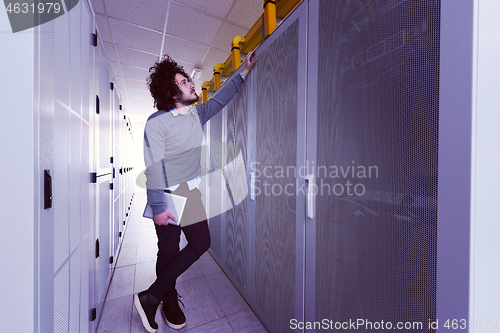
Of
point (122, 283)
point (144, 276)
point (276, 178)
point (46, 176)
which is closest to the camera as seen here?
point (46, 176)

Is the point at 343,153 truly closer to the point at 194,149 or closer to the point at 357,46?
the point at 357,46

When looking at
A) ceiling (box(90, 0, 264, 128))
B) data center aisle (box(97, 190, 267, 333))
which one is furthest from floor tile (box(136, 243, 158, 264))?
ceiling (box(90, 0, 264, 128))

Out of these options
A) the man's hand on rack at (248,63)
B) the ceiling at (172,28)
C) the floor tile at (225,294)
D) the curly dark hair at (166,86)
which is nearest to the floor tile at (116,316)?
the floor tile at (225,294)

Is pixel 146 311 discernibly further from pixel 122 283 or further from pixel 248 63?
pixel 248 63

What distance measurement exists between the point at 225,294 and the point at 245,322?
0.35m

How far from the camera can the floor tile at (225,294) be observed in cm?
156

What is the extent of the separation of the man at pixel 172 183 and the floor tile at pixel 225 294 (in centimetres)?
33

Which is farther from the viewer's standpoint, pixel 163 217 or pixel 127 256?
pixel 127 256

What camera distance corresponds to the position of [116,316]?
148 centimetres

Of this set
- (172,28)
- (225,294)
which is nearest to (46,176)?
(225,294)

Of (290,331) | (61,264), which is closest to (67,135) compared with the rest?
(61,264)

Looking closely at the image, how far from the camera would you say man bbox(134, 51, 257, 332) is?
52.1 inches

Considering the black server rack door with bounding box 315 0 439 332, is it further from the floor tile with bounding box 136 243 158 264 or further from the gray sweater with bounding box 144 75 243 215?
the floor tile with bounding box 136 243 158 264

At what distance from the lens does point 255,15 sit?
2279 millimetres
